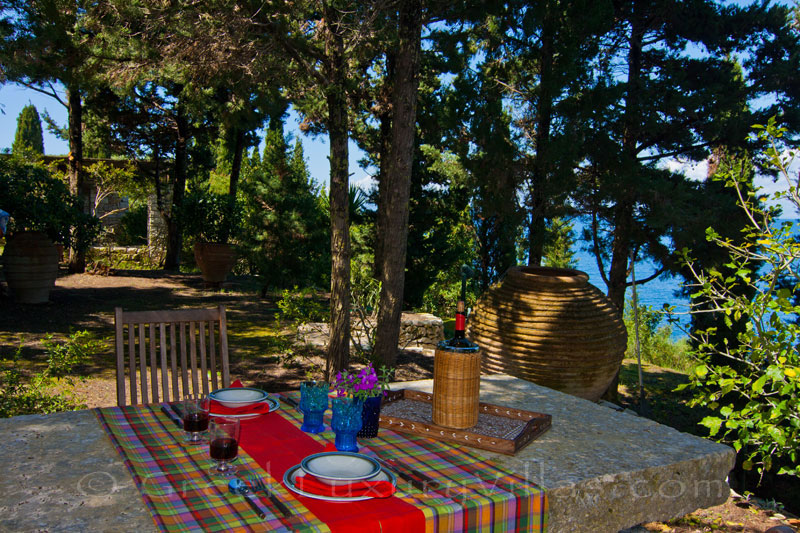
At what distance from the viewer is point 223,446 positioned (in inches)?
56.9

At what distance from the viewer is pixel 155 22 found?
173 inches

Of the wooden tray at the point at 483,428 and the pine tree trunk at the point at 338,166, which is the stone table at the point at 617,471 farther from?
the pine tree trunk at the point at 338,166

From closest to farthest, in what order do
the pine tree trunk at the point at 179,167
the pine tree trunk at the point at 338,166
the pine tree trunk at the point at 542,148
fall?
the pine tree trunk at the point at 338,166 → the pine tree trunk at the point at 542,148 → the pine tree trunk at the point at 179,167

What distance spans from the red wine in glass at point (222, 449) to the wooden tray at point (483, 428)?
53 centimetres

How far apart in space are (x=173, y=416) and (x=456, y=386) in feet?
2.93

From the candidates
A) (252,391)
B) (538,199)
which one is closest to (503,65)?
(538,199)

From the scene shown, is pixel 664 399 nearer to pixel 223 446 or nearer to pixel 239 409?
→ pixel 239 409

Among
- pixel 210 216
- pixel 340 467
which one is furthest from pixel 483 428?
pixel 210 216

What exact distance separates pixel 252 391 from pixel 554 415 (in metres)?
1.07

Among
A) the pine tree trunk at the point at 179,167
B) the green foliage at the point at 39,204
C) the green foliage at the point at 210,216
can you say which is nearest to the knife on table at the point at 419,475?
the green foliage at the point at 39,204

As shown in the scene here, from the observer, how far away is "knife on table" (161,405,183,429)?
179 cm

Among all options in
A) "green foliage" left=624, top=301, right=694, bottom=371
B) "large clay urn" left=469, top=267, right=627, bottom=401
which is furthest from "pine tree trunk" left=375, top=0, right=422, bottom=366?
"green foliage" left=624, top=301, right=694, bottom=371

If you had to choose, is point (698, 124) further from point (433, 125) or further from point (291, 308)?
point (291, 308)

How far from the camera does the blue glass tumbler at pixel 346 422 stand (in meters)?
1.56
